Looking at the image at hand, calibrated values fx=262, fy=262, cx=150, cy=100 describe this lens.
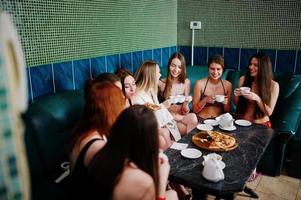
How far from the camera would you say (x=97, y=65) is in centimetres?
307

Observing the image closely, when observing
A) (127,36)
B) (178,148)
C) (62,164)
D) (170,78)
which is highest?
(127,36)

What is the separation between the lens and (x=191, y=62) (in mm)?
4695

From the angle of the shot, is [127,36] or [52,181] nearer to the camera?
[52,181]

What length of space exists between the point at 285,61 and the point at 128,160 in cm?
350

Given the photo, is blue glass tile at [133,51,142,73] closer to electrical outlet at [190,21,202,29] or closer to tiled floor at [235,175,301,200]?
electrical outlet at [190,21,202,29]

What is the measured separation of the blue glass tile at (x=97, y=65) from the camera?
3.01 meters

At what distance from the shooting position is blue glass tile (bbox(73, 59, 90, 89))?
9.23 feet

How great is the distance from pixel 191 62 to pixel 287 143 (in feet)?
7.09

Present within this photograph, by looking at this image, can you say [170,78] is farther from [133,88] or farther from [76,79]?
[76,79]

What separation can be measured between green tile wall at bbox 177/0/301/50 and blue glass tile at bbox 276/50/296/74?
79mm

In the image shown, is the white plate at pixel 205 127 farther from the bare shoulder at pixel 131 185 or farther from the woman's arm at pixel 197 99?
the bare shoulder at pixel 131 185

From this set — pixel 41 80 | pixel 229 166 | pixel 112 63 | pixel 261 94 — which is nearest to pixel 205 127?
pixel 229 166

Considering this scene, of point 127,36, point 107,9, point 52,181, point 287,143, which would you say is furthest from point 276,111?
point 52,181

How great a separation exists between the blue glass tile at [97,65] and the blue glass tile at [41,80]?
577 millimetres
